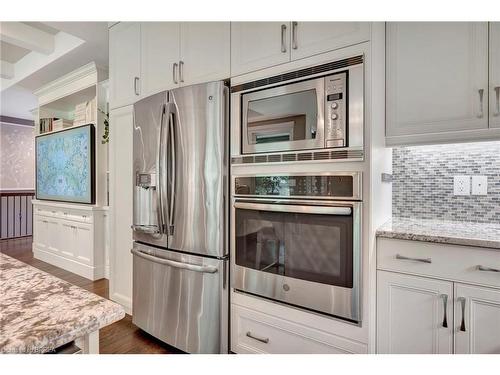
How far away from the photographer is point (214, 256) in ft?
5.66

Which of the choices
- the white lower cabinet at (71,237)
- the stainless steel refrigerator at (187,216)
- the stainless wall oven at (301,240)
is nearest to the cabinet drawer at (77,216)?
the white lower cabinet at (71,237)

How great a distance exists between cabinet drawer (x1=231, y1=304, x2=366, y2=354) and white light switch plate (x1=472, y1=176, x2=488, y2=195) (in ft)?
3.69

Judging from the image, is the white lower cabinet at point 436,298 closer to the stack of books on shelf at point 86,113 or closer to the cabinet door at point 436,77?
the cabinet door at point 436,77

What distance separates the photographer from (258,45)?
1.61 meters

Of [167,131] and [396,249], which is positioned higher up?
[167,131]

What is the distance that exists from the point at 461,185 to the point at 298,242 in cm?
108

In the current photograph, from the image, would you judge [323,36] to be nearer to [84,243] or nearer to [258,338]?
[258,338]

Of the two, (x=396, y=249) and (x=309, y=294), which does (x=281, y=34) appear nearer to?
(x=396, y=249)

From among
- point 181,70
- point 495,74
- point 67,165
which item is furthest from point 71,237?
point 495,74

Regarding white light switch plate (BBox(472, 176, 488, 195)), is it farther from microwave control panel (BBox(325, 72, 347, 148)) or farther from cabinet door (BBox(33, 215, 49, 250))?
cabinet door (BBox(33, 215, 49, 250))

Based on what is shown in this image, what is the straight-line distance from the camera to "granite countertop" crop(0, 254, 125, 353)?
1.57 ft

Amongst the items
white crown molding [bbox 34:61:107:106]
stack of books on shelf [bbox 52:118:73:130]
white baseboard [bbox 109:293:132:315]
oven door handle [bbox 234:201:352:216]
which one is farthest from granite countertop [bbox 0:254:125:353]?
stack of books on shelf [bbox 52:118:73:130]
